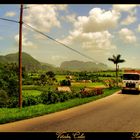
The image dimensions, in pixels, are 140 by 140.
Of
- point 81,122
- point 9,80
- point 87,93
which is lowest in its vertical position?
point 81,122

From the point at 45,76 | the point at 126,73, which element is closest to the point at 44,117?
the point at 126,73

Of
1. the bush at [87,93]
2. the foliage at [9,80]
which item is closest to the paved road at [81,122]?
the foliage at [9,80]

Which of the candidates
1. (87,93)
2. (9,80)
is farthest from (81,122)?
(87,93)

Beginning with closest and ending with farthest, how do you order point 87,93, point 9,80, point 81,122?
point 81,122 → point 9,80 → point 87,93

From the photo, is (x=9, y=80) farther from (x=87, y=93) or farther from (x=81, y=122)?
(x=81, y=122)

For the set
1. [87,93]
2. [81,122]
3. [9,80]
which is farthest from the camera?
[87,93]

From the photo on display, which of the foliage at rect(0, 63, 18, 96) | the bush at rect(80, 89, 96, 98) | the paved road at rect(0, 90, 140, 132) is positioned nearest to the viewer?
the paved road at rect(0, 90, 140, 132)

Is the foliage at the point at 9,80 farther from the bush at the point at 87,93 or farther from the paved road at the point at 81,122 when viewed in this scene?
the paved road at the point at 81,122

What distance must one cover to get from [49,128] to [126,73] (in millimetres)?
26248

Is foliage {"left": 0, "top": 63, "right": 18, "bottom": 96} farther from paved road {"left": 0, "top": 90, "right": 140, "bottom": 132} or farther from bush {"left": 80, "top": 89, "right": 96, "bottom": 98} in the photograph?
paved road {"left": 0, "top": 90, "right": 140, "bottom": 132}

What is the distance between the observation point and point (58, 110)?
20.9 meters

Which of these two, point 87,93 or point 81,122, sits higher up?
point 87,93

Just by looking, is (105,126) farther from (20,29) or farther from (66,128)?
(20,29)

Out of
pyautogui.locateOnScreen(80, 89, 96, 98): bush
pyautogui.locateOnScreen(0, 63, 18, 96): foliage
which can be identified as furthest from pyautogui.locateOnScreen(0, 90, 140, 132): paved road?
pyautogui.locateOnScreen(80, 89, 96, 98): bush
